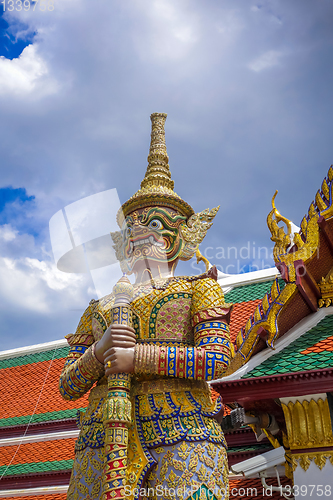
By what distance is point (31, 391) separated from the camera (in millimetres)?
8602

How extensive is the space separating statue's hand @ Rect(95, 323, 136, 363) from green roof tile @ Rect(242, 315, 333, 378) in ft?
4.90

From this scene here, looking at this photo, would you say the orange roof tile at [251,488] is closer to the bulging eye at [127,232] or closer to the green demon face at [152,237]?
the green demon face at [152,237]

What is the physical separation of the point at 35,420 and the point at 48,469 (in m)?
1.17

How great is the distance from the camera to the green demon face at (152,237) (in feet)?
13.8

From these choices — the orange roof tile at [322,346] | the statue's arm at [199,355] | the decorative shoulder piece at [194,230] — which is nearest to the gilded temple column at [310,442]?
the orange roof tile at [322,346]

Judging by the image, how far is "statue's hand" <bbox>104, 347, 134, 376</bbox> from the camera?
10.9ft

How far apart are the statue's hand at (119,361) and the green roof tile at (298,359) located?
1.51 m

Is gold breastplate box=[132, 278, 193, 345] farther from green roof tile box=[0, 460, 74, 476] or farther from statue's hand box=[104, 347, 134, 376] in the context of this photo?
green roof tile box=[0, 460, 74, 476]

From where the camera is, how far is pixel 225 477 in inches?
131

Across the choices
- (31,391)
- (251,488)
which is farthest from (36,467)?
(251,488)

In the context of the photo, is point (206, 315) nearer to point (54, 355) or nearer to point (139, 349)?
point (139, 349)

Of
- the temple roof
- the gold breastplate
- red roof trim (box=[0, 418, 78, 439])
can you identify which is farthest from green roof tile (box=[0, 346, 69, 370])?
the gold breastplate

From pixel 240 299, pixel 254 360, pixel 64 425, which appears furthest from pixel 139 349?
pixel 240 299

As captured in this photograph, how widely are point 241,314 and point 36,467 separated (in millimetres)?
3881
